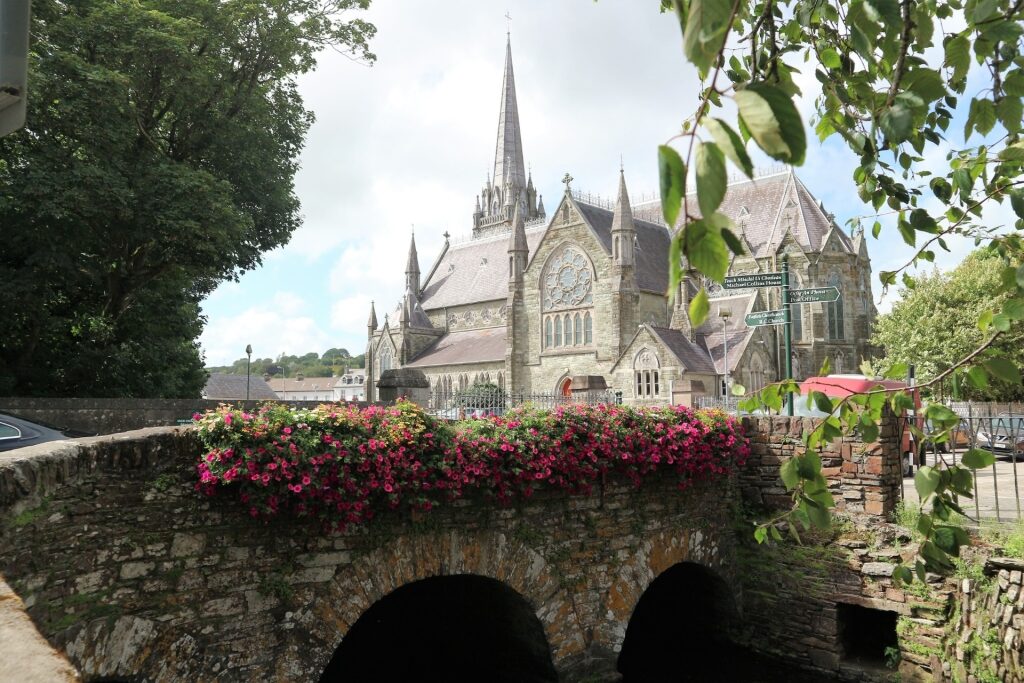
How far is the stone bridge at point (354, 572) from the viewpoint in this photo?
5.56 meters

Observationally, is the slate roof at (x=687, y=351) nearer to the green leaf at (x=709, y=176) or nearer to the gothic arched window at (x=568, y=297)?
the gothic arched window at (x=568, y=297)

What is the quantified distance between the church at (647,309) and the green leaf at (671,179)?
1287 inches

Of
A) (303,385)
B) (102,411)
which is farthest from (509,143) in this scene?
(303,385)

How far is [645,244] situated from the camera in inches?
1725

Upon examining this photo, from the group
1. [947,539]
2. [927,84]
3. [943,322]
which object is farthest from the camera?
[943,322]

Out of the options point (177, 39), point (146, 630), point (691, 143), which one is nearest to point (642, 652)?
point (146, 630)

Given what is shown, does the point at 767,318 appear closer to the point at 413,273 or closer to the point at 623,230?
the point at 623,230

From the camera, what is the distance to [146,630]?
591 centimetres

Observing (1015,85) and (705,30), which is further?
(1015,85)

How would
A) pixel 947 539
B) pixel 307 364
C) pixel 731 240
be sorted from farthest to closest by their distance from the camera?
pixel 307 364 → pixel 947 539 → pixel 731 240

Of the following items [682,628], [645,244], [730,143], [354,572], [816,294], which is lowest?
[682,628]

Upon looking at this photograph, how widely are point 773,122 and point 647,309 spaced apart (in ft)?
129

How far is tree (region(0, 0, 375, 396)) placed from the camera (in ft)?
55.5

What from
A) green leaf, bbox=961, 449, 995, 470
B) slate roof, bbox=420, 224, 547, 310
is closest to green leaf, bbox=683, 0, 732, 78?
green leaf, bbox=961, 449, 995, 470
